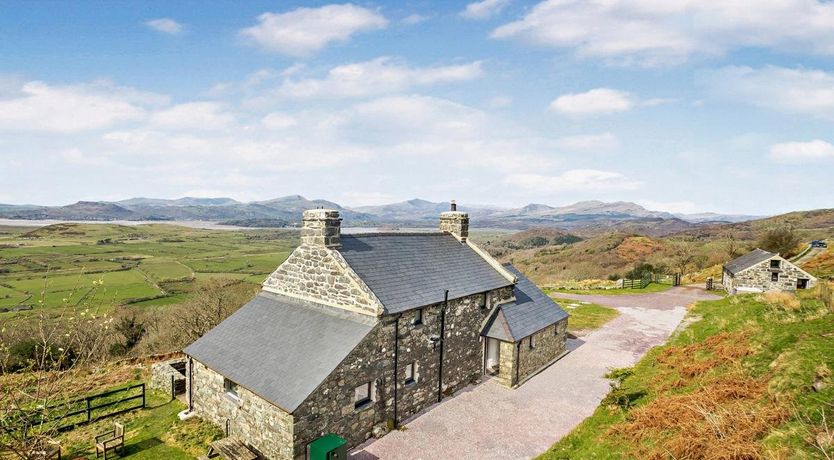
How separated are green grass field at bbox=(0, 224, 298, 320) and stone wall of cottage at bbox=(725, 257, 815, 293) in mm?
54426

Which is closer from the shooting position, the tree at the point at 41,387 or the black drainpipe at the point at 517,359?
the tree at the point at 41,387

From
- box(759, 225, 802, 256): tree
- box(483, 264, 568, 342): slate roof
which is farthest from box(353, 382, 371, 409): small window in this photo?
box(759, 225, 802, 256): tree

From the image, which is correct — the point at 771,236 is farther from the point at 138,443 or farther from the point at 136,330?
the point at 136,330

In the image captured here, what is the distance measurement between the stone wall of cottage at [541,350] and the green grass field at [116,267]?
2526 cm

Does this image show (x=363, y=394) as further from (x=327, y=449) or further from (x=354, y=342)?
(x=327, y=449)

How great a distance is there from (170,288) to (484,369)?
63287 mm

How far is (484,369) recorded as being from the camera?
70.3 ft

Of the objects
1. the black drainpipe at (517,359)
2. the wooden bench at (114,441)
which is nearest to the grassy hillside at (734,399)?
the black drainpipe at (517,359)

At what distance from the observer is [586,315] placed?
3509cm

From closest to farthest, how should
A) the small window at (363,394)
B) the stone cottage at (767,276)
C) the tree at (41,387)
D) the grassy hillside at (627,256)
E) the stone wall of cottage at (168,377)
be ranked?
the tree at (41,387), the small window at (363,394), the stone wall of cottage at (168,377), the stone cottage at (767,276), the grassy hillside at (627,256)

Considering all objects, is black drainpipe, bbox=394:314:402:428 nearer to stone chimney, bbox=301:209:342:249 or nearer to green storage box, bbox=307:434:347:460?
green storage box, bbox=307:434:347:460

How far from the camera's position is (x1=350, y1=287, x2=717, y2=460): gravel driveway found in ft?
49.0

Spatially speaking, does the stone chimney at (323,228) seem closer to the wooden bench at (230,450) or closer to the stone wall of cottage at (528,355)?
the wooden bench at (230,450)

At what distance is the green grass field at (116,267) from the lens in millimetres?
55134
